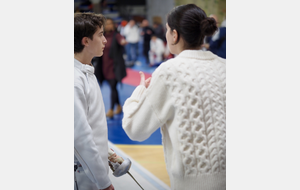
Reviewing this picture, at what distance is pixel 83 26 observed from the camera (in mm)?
1508

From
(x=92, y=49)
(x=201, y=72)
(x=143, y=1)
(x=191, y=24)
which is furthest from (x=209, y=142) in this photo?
(x=143, y=1)

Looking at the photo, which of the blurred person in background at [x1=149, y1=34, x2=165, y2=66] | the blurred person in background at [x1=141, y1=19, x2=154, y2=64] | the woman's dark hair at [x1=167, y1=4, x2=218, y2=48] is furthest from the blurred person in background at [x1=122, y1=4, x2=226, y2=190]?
the blurred person in background at [x1=141, y1=19, x2=154, y2=64]

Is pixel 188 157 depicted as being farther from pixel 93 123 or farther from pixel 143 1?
pixel 143 1

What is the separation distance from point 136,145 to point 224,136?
298cm

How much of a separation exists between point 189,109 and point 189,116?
29 mm

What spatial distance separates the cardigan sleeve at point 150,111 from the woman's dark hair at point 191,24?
0.69 ft

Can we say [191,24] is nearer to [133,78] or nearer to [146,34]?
[133,78]

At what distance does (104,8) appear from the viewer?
60.3 ft

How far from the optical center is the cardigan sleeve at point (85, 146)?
52.5 inches

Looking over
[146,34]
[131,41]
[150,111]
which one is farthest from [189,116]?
[131,41]

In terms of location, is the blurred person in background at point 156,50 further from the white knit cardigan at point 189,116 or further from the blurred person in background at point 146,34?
the white knit cardigan at point 189,116

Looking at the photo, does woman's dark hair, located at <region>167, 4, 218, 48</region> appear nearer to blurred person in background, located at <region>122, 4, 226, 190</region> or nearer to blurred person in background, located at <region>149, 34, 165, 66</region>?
blurred person in background, located at <region>122, 4, 226, 190</region>

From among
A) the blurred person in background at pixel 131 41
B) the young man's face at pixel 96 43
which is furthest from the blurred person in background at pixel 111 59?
the blurred person in background at pixel 131 41

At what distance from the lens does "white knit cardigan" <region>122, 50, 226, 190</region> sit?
1.31 meters
